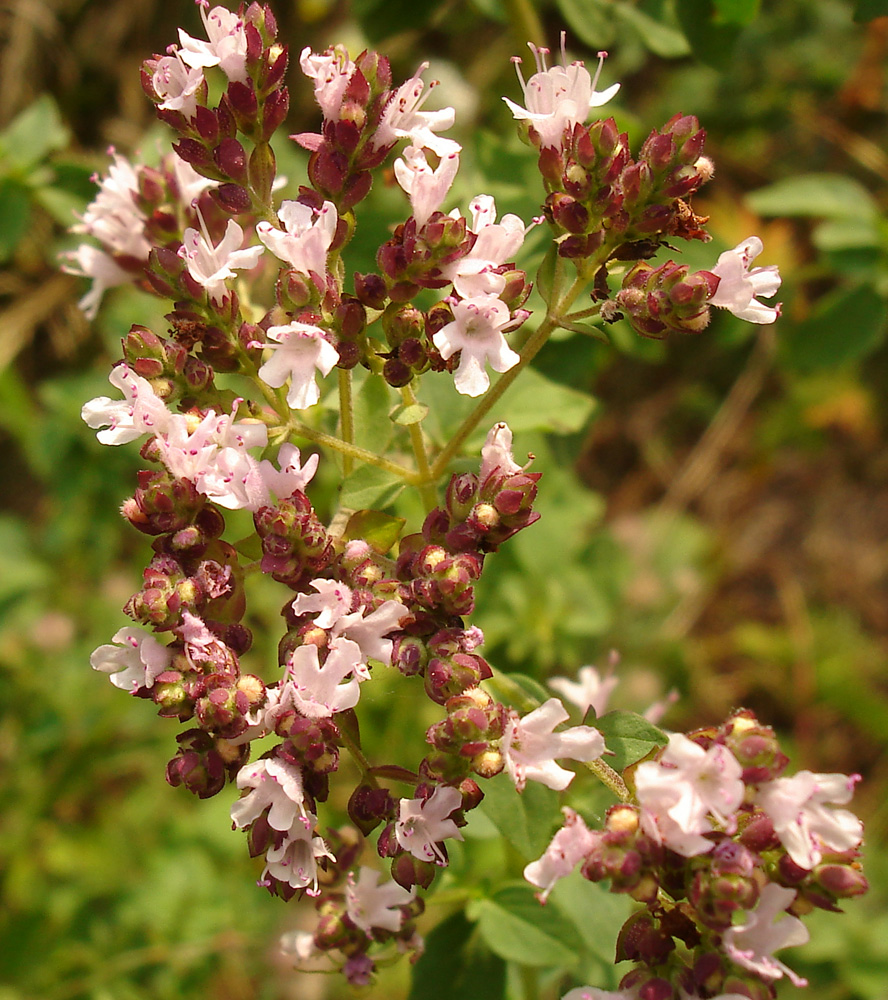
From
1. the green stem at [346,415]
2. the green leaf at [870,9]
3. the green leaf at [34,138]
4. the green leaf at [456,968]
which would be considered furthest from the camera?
the green leaf at [34,138]

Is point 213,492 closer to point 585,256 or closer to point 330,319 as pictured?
point 330,319

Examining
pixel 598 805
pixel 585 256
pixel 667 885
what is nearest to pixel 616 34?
pixel 585 256

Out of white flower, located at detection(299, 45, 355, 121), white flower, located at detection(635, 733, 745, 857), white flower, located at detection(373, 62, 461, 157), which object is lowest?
white flower, located at detection(635, 733, 745, 857)

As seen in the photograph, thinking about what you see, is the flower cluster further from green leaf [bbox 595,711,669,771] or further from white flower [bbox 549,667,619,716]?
white flower [bbox 549,667,619,716]

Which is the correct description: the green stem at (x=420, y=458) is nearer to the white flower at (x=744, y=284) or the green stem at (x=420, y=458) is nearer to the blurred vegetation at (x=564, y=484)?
the blurred vegetation at (x=564, y=484)

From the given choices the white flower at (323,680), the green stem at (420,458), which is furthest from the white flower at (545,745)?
the green stem at (420,458)

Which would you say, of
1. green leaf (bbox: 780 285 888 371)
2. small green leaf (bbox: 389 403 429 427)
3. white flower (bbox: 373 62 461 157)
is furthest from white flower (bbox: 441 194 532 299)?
green leaf (bbox: 780 285 888 371)

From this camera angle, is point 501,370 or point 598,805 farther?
point 598,805
